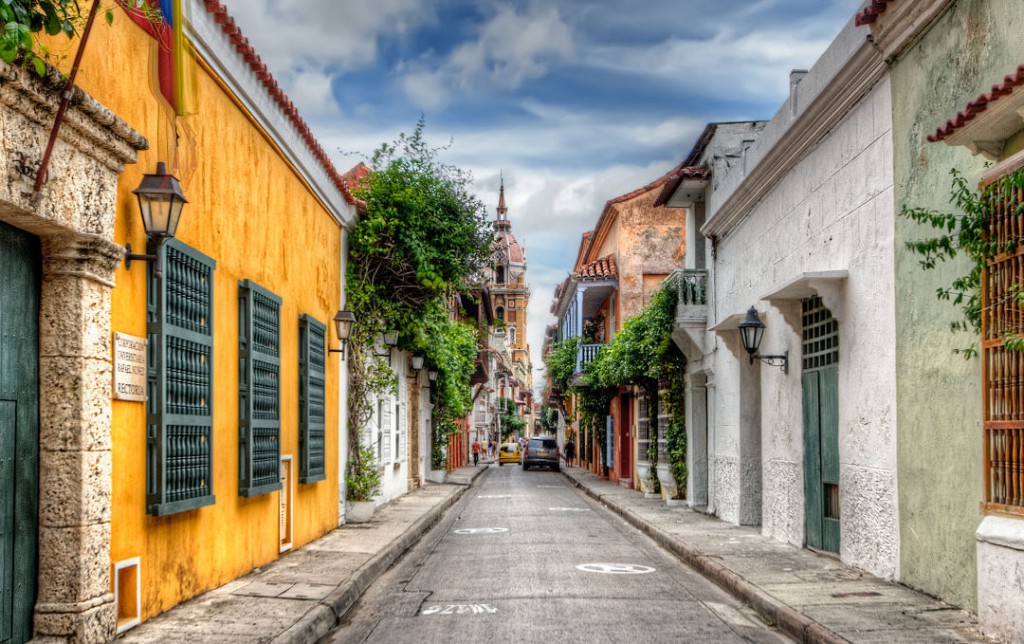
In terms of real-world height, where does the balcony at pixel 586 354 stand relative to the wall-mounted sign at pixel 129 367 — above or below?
above

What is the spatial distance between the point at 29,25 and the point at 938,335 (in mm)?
6777

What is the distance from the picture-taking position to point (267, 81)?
10219mm

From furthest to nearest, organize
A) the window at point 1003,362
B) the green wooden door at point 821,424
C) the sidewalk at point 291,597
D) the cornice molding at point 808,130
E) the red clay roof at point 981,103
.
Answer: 1. the green wooden door at point 821,424
2. the cornice molding at point 808,130
3. the sidewalk at point 291,597
4. the window at point 1003,362
5. the red clay roof at point 981,103

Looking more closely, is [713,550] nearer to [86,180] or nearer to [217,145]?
[217,145]

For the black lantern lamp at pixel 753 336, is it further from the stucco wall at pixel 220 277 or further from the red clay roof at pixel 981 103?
the red clay roof at pixel 981 103

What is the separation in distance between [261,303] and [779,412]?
683cm

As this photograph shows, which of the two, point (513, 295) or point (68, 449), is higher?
point (513, 295)

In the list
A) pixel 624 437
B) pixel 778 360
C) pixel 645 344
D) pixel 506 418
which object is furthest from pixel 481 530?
pixel 506 418

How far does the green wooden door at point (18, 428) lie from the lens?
18.4 ft

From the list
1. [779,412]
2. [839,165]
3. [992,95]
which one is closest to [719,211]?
[779,412]

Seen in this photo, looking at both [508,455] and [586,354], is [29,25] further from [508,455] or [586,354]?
[508,455]

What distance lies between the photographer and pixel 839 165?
34.7 feet

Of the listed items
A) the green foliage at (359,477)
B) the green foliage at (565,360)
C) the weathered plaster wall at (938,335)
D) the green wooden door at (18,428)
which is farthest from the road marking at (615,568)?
the green foliage at (565,360)

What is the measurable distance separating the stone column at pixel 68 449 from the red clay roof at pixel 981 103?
5.36 metres
